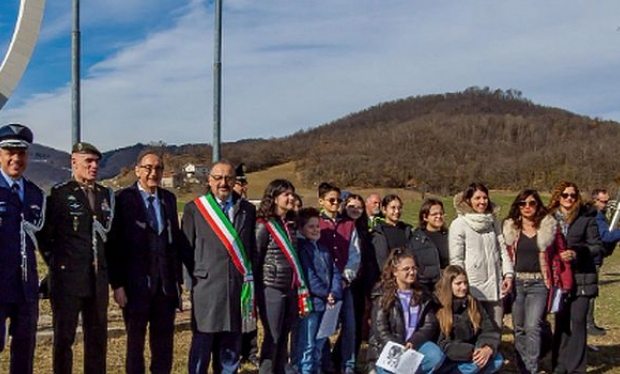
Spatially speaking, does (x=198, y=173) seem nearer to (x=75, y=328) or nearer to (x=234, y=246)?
(x=234, y=246)

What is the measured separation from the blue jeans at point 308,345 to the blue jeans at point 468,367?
0.99m

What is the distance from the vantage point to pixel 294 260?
5.67 metres

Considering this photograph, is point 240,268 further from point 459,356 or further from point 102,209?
point 459,356

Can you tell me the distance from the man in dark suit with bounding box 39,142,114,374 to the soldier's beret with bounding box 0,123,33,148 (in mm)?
379

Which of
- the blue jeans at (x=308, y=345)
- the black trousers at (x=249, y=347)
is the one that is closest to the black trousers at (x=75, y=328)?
the blue jeans at (x=308, y=345)

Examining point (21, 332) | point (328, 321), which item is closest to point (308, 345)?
point (328, 321)

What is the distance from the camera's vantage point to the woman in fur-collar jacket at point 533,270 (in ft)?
20.2

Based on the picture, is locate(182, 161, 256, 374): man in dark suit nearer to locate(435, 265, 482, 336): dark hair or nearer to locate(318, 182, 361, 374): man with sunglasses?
locate(318, 182, 361, 374): man with sunglasses

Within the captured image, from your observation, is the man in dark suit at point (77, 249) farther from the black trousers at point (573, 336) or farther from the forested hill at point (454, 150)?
the forested hill at point (454, 150)

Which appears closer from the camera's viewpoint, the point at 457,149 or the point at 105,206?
the point at 105,206

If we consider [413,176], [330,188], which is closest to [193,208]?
[330,188]

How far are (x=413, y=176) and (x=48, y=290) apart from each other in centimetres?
7416

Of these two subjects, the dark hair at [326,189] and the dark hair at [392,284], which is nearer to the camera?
the dark hair at [392,284]

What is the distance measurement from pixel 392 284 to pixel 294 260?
75 centimetres
